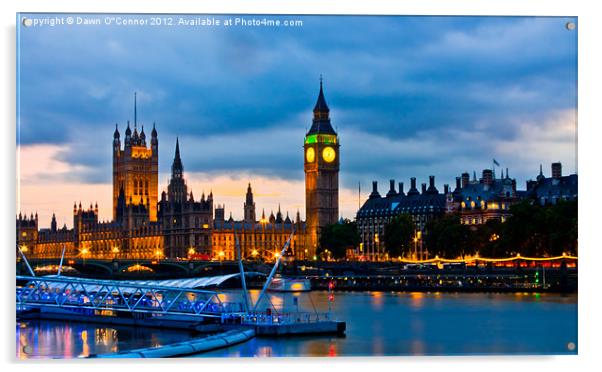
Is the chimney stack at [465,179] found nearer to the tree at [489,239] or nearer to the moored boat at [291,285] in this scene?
the tree at [489,239]

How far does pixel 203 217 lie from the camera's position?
85125mm

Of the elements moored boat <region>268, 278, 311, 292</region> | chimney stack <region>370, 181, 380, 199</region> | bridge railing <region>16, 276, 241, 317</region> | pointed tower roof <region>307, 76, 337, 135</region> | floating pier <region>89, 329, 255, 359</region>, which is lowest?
moored boat <region>268, 278, 311, 292</region>

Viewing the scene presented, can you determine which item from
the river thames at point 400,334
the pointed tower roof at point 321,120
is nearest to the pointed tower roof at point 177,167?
the pointed tower roof at point 321,120

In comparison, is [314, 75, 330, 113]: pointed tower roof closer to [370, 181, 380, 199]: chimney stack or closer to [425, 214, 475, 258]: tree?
[370, 181, 380, 199]: chimney stack

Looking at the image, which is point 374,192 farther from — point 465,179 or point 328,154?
point 465,179

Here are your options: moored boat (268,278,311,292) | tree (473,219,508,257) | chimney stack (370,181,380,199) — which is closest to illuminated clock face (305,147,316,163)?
chimney stack (370,181,380,199)

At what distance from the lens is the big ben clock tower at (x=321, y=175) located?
88438 mm

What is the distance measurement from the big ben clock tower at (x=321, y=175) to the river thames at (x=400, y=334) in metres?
49.3

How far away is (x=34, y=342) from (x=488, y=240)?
137 ft

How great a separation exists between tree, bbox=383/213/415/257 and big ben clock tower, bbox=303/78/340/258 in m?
13.3

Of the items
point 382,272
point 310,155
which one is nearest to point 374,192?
point 310,155

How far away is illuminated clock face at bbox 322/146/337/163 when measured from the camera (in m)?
88.9

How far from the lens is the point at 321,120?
87.0 meters

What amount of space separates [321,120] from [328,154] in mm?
3361
